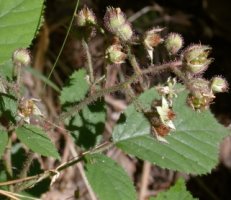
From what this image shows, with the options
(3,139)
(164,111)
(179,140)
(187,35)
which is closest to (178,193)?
(179,140)

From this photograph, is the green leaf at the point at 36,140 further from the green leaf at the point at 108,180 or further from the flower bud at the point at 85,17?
the flower bud at the point at 85,17

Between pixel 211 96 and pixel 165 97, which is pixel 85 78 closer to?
pixel 165 97

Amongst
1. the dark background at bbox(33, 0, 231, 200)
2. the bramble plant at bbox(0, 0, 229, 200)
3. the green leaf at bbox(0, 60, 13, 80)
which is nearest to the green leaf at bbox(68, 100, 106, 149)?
the bramble plant at bbox(0, 0, 229, 200)

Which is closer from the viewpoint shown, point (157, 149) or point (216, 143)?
point (157, 149)

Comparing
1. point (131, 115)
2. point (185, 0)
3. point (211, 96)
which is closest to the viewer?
point (211, 96)

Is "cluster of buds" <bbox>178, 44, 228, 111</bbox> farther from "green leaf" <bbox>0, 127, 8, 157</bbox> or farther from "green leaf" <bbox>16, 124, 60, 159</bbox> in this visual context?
"green leaf" <bbox>0, 127, 8, 157</bbox>

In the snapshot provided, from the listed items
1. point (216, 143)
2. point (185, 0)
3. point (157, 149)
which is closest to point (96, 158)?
point (157, 149)
